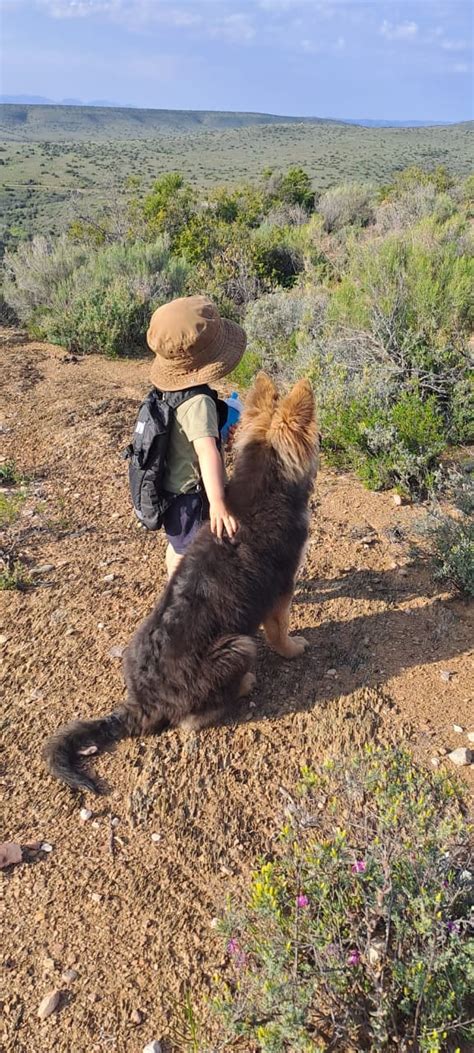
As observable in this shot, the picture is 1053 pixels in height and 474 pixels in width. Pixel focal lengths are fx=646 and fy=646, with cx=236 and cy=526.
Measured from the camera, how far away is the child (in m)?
2.98

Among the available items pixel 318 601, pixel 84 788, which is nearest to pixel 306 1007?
pixel 84 788

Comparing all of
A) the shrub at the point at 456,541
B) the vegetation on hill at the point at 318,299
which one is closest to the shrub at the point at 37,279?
the vegetation on hill at the point at 318,299

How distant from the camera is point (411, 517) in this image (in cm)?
523

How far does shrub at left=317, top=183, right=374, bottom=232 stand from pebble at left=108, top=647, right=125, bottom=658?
58.0 feet

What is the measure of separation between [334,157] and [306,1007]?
76471mm

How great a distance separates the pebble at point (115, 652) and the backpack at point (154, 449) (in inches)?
37.4

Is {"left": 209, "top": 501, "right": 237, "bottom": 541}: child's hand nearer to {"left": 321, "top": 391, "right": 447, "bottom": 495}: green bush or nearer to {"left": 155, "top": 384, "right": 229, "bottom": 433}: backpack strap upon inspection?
{"left": 155, "top": 384, "right": 229, "bottom": 433}: backpack strap

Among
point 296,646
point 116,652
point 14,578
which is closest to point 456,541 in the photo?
point 296,646

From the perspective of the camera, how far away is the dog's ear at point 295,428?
3178mm

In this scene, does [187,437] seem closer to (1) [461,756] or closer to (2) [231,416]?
(2) [231,416]

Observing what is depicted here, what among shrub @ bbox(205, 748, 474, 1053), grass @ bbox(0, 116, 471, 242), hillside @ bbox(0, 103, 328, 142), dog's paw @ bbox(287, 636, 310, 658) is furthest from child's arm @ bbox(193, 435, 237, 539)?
hillside @ bbox(0, 103, 328, 142)

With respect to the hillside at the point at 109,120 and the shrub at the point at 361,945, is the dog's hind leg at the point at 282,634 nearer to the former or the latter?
the shrub at the point at 361,945

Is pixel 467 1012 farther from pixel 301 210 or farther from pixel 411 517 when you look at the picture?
pixel 301 210

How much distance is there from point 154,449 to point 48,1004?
2280mm
